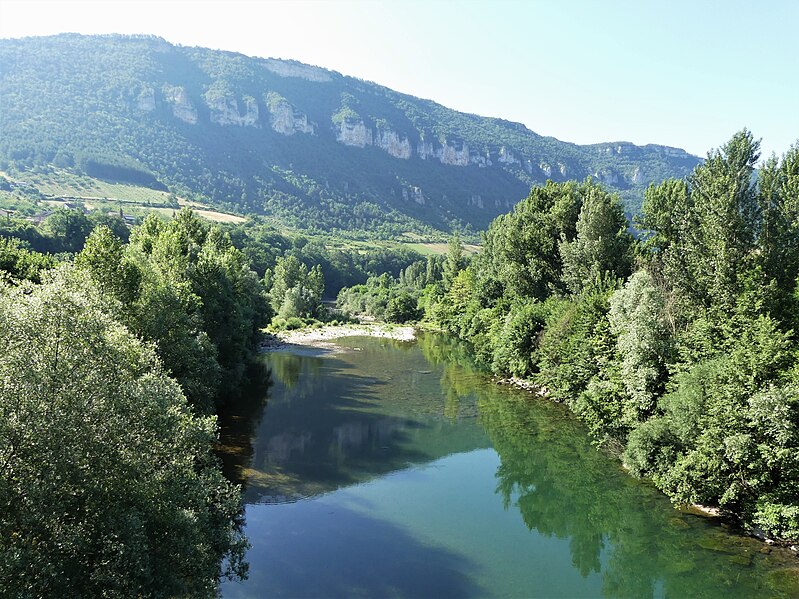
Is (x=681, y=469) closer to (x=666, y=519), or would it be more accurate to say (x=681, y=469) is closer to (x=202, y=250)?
(x=666, y=519)

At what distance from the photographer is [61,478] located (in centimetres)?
1252

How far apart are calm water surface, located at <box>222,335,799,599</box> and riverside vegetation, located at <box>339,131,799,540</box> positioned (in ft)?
7.43

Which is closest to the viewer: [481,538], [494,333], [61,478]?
[61,478]

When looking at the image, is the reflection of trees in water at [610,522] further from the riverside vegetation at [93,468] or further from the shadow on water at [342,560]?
the riverside vegetation at [93,468]

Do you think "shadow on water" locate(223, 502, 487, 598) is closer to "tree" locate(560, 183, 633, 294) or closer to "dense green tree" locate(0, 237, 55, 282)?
"dense green tree" locate(0, 237, 55, 282)

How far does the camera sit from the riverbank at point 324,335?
7375 centimetres

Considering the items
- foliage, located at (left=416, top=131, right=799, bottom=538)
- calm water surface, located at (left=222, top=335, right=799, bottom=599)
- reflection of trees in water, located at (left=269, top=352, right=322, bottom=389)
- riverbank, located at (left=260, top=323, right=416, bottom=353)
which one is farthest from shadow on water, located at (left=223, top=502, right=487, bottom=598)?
riverbank, located at (left=260, top=323, right=416, bottom=353)

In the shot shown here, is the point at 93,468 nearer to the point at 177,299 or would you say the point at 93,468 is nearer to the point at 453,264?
the point at 177,299

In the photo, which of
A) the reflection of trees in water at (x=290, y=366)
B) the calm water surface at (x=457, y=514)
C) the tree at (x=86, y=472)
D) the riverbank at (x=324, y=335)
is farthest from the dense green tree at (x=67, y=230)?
the tree at (x=86, y=472)

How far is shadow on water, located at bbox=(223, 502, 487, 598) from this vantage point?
19.3 meters

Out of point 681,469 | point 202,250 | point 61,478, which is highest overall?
point 202,250

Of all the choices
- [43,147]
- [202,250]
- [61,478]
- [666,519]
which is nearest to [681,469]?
[666,519]

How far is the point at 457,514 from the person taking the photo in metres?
26.1

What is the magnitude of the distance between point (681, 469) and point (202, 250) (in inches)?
1531
